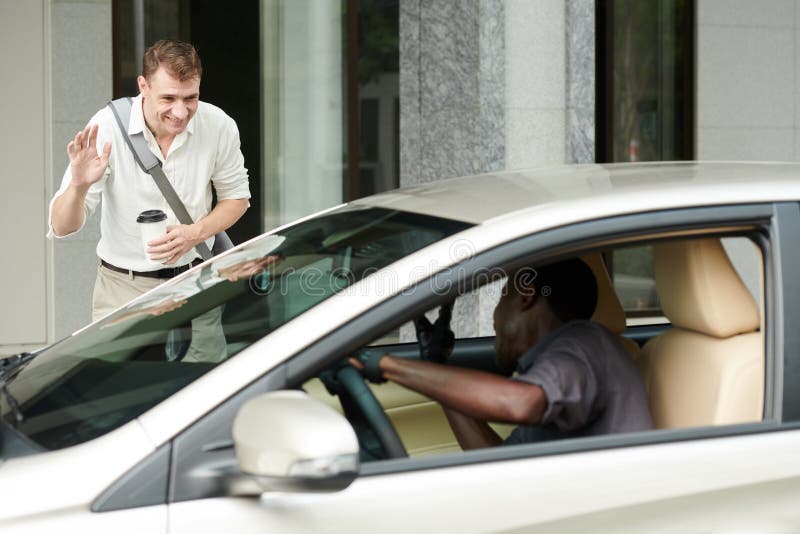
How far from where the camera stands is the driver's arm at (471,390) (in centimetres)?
261

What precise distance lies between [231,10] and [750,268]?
6.78m

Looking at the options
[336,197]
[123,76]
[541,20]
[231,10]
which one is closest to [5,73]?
[123,76]

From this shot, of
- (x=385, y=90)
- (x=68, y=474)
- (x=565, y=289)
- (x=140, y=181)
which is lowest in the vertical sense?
(x=68, y=474)

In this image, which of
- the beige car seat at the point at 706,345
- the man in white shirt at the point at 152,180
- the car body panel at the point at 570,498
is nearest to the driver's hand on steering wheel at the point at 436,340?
the beige car seat at the point at 706,345

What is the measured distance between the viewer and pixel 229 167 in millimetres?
4734

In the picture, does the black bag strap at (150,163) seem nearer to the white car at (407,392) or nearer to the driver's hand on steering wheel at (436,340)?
the white car at (407,392)

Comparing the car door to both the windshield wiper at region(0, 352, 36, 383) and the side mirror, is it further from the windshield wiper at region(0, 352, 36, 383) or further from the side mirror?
the windshield wiper at region(0, 352, 36, 383)

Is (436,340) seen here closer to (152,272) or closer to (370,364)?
(370,364)

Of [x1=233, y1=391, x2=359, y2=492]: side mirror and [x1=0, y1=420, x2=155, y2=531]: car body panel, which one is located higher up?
[x1=233, y1=391, x2=359, y2=492]: side mirror

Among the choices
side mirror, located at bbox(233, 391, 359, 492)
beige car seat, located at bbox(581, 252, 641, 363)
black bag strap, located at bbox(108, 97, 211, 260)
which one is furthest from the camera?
black bag strap, located at bbox(108, 97, 211, 260)

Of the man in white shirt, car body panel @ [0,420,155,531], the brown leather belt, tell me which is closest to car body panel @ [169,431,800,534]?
car body panel @ [0,420,155,531]

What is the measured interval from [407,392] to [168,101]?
1842 mm

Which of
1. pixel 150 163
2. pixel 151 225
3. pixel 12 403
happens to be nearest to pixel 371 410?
pixel 12 403

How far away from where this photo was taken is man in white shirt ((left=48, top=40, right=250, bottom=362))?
427cm
